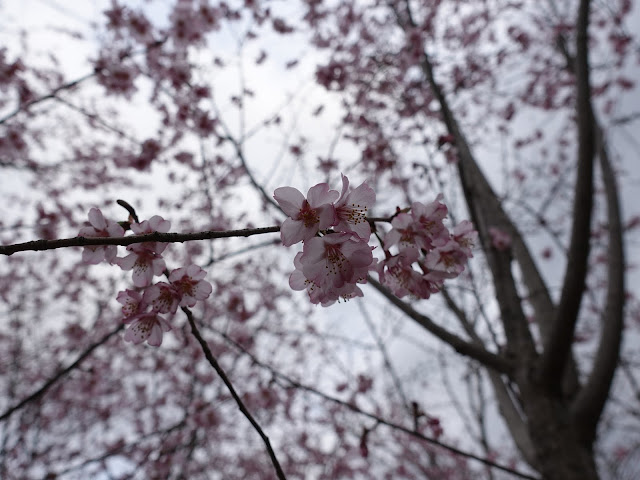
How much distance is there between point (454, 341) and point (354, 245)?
1.76 meters

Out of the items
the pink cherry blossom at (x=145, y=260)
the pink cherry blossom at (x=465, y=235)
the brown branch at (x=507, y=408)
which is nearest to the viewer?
the pink cherry blossom at (x=145, y=260)

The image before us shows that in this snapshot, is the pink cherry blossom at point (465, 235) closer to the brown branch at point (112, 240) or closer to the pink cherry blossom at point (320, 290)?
the pink cherry blossom at point (320, 290)

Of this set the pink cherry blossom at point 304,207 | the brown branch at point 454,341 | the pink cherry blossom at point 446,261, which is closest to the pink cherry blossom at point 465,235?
the pink cherry blossom at point 446,261

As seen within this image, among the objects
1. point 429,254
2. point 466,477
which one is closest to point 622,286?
point 429,254

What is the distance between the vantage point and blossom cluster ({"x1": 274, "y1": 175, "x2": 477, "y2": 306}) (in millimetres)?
1063

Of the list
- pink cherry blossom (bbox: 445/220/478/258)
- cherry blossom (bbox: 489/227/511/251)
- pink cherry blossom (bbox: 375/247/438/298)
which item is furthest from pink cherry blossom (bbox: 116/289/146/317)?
cherry blossom (bbox: 489/227/511/251)

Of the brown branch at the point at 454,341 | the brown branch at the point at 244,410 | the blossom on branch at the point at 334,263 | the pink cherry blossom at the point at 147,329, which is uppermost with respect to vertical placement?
the brown branch at the point at 454,341

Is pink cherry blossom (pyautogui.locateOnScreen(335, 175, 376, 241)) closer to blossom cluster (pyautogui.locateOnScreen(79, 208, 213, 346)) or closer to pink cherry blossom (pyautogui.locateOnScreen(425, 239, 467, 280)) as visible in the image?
pink cherry blossom (pyautogui.locateOnScreen(425, 239, 467, 280))

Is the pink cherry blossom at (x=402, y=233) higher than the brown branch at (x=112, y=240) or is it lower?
higher

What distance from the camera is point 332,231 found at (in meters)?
1.08

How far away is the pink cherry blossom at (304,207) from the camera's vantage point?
107 centimetres

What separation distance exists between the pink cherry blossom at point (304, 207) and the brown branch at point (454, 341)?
1392 mm

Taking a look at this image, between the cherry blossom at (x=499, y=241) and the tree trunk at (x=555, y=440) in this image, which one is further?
the cherry blossom at (x=499, y=241)

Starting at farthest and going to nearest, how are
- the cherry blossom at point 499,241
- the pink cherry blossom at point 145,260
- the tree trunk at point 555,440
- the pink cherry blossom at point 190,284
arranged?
1. the cherry blossom at point 499,241
2. the tree trunk at point 555,440
3. the pink cherry blossom at point 190,284
4. the pink cherry blossom at point 145,260
